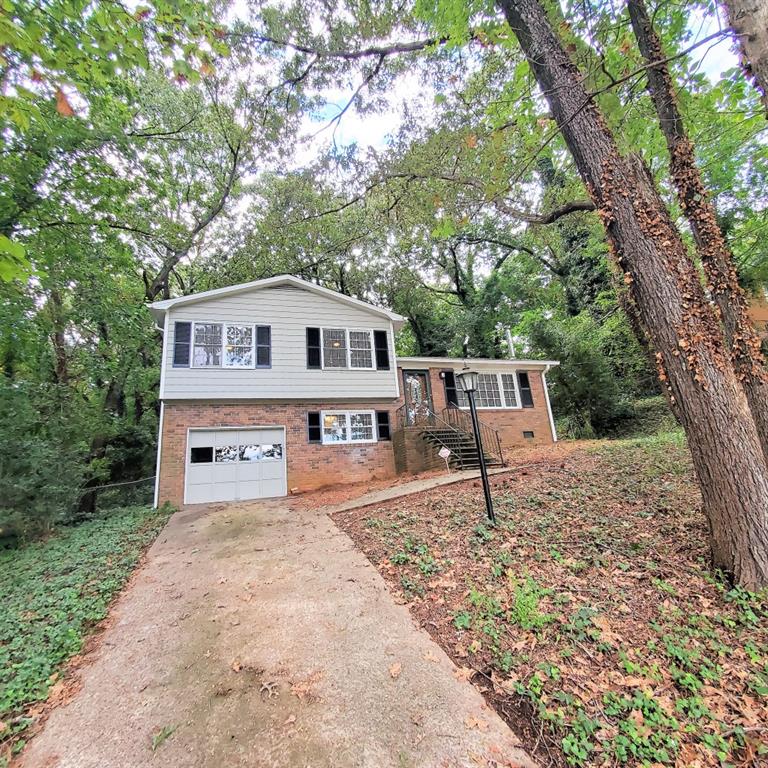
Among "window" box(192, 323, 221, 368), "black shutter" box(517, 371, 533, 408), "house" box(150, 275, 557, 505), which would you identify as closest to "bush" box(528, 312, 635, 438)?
"black shutter" box(517, 371, 533, 408)

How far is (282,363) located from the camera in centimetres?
1073

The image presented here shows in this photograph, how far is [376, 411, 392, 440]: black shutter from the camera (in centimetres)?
1162

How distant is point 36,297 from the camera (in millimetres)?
9367

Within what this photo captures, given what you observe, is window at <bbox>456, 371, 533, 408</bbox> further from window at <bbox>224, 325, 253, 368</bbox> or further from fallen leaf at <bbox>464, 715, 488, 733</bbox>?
fallen leaf at <bbox>464, 715, 488, 733</bbox>

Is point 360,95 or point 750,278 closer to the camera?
point 360,95

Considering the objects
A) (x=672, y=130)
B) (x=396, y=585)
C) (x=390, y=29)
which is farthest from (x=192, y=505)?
(x=672, y=130)

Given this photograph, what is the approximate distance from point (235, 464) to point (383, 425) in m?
4.55

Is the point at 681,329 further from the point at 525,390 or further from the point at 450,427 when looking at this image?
the point at 525,390

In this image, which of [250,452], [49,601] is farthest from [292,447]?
[49,601]

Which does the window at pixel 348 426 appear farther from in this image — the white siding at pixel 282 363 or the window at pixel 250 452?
the window at pixel 250 452

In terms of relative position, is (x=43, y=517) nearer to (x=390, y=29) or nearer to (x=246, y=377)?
(x=246, y=377)

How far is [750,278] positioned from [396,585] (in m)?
13.3

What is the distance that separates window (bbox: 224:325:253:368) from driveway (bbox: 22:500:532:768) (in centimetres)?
689

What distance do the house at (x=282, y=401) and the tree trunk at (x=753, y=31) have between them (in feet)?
28.4
